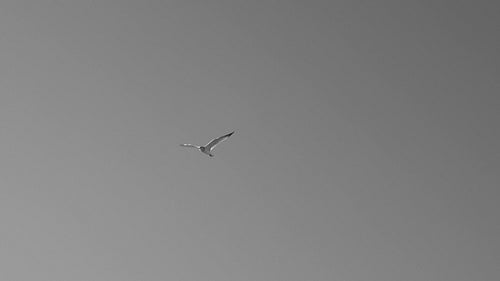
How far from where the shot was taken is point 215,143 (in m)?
34.3
